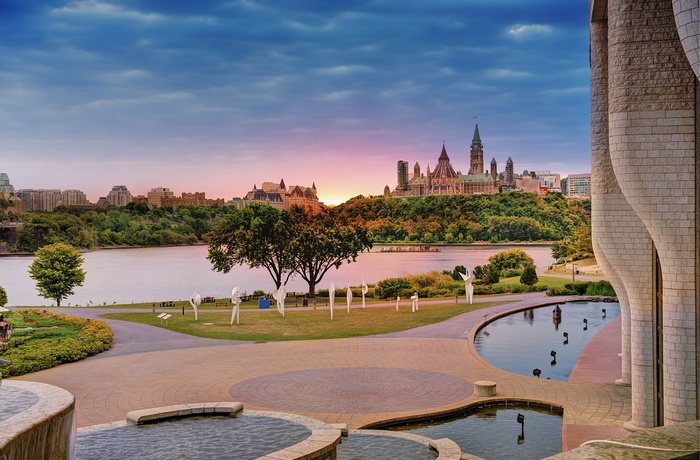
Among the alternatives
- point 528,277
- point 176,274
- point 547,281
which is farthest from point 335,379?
point 176,274

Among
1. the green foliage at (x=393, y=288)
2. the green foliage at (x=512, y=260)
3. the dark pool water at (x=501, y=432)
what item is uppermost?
the green foliage at (x=512, y=260)

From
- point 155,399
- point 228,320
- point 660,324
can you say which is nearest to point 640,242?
point 660,324

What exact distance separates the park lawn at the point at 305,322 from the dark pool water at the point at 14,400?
51.4 ft

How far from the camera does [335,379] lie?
1838 centimetres

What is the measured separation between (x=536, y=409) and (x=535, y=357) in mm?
6918

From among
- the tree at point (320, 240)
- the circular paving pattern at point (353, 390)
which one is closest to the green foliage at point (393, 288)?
the tree at point (320, 240)

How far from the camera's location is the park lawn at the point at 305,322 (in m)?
26.9

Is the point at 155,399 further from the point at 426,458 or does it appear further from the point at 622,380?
the point at 622,380

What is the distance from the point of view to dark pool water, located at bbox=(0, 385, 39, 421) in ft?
29.2

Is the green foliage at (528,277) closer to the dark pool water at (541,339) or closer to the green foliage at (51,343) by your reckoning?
the dark pool water at (541,339)

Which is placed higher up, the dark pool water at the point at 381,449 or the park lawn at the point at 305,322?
the park lawn at the point at 305,322

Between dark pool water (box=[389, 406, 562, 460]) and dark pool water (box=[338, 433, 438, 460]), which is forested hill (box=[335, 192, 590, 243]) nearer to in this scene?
dark pool water (box=[389, 406, 562, 460])

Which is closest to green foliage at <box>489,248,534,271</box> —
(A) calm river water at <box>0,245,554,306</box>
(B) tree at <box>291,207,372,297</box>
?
(A) calm river water at <box>0,245,554,306</box>

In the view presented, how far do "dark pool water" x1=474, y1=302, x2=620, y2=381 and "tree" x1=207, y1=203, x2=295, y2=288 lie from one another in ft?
49.1
